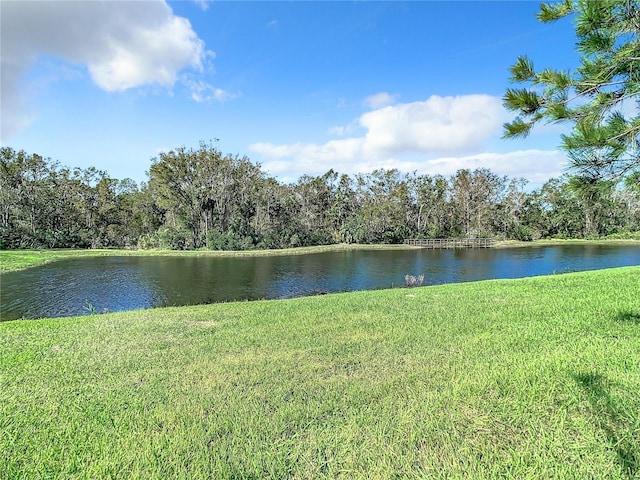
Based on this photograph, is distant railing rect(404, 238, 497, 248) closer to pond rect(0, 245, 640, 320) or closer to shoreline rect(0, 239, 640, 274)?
shoreline rect(0, 239, 640, 274)

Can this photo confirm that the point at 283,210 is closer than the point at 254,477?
No

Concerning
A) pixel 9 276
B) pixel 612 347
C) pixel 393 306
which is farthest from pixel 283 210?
pixel 612 347

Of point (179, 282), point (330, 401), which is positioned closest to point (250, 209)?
point (179, 282)

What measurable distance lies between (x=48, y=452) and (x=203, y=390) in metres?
1.14

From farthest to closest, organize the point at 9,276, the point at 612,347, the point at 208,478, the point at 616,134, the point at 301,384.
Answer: the point at 9,276 < the point at 612,347 < the point at 301,384 < the point at 616,134 < the point at 208,478

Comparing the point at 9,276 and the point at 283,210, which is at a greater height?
the point at 283,210

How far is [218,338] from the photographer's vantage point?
194 inches

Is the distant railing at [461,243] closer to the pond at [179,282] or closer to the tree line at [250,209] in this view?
the tree line at [250,209]

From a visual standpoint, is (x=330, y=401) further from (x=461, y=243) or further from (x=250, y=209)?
(x=461, y=243)

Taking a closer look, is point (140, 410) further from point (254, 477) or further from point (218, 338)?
point (218, 338)

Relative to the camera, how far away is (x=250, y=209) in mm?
45531

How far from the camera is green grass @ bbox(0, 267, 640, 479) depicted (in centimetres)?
226

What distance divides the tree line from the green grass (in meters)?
35.2

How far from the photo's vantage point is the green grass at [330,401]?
226cm
